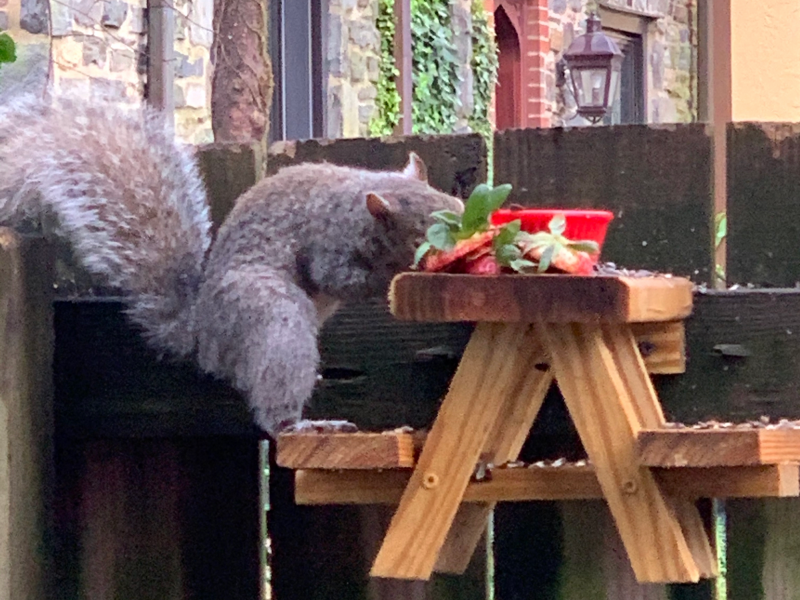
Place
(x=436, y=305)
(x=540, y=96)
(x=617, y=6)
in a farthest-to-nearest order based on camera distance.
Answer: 1. (x=617, y=6)
2. (x=540, y=96)
3. (x=436, y=305)

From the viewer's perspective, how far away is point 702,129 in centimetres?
133

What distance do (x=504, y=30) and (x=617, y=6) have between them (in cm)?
98

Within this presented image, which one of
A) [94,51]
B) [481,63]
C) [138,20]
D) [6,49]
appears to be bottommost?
[6,49]

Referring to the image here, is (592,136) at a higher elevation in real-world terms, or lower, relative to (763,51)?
lower

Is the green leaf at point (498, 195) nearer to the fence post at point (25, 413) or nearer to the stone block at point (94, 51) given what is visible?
the fence post at point (25, 413)

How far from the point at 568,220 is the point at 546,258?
5 centimetres

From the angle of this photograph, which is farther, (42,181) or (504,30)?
(504,30)

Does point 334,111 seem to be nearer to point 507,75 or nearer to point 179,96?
point 179,96

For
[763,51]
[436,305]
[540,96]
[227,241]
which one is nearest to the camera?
[436,305]

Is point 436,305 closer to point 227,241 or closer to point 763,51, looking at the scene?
point 227,241

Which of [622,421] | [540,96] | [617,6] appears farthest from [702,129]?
[617,6]

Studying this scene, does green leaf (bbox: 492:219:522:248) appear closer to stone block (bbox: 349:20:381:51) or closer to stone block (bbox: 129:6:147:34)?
stone block (bbox: 129:6:147:34)

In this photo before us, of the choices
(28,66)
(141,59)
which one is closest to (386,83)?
(141,59)

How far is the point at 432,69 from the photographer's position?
542 cm
